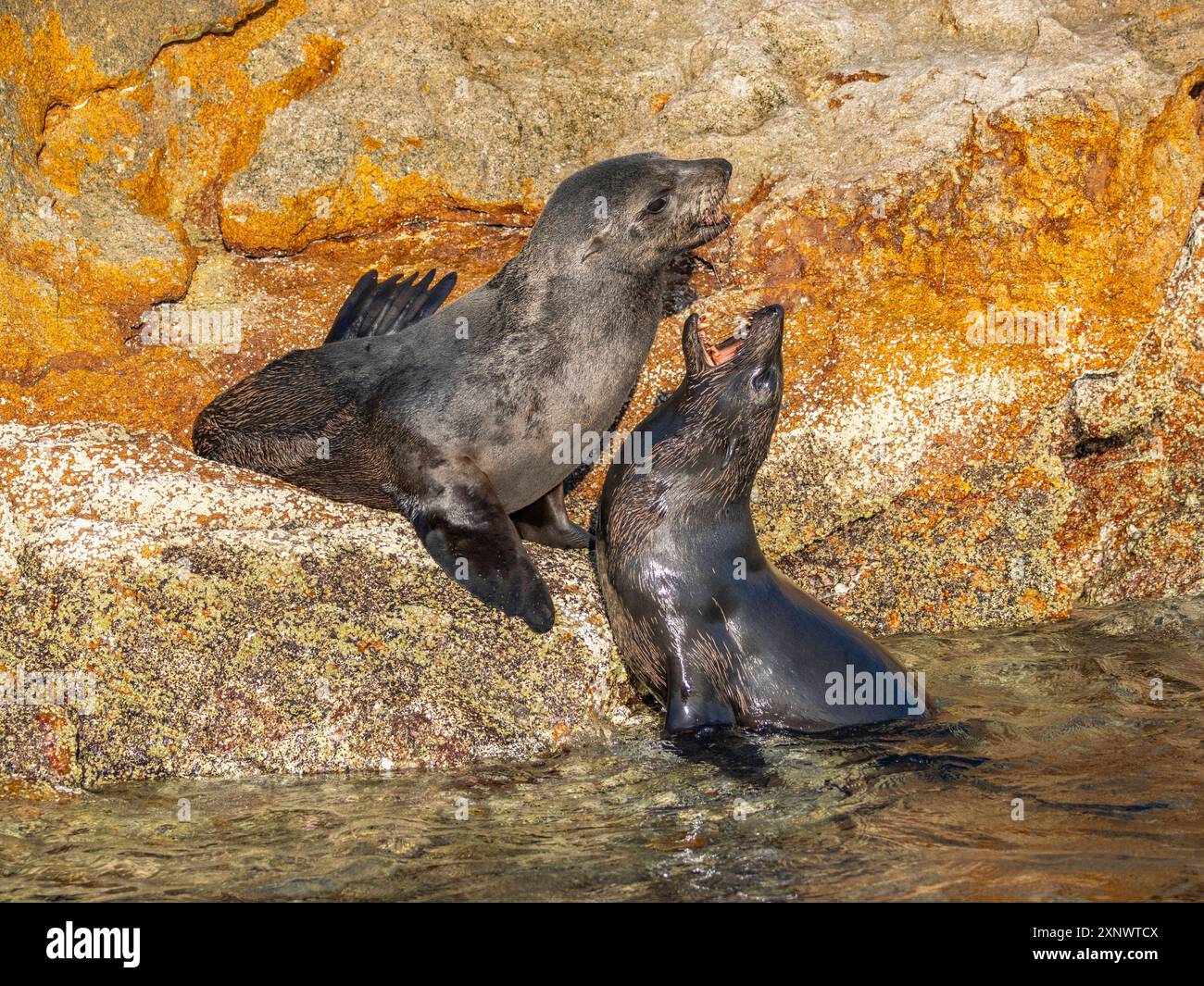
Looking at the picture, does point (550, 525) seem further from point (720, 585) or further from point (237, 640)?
point (237, 640)

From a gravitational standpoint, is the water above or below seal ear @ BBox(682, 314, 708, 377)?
below

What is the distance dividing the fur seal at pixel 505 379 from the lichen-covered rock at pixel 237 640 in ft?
1.55

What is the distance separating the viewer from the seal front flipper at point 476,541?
5641mm

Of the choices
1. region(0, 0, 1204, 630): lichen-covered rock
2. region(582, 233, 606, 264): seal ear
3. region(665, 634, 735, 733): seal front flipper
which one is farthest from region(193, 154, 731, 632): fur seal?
region(665, 634, 735, 733): seal front flipper

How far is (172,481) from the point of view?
5.82m

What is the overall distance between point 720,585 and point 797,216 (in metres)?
2.40

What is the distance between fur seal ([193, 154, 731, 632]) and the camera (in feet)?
20.3

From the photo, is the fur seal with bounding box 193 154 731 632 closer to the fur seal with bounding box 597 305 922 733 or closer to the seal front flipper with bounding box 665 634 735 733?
the fur seal with bounding box 597 305 922 733

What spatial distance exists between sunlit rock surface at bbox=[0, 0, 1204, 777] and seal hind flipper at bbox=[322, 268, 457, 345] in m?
0.27

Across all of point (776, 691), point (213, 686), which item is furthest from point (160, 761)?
point (776, 691)

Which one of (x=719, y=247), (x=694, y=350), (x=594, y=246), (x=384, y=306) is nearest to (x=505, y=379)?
(x=594, y=246)

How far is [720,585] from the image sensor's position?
5.72 m

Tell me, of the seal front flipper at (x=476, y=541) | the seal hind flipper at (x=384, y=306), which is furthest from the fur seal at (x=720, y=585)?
the seal hind flipper at (x=384, y=306)

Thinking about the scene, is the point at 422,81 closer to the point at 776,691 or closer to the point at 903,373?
the point at 903,373
